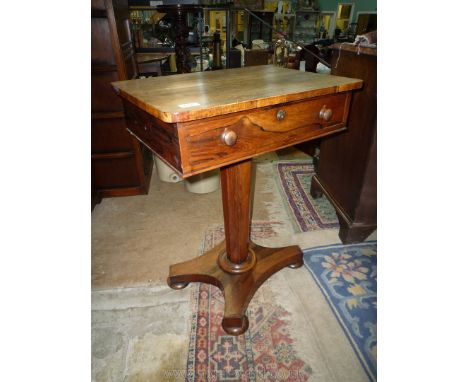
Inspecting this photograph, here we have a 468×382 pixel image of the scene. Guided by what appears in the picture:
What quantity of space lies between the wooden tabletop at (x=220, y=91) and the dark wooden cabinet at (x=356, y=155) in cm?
44

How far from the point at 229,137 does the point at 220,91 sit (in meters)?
0.17

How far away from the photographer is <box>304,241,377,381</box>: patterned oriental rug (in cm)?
110

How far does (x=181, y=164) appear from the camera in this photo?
0.69m

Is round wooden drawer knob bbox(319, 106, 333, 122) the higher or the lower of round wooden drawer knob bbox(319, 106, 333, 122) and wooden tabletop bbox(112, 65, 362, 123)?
the lower

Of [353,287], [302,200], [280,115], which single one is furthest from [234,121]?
[302,200]

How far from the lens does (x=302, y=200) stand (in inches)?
80.7

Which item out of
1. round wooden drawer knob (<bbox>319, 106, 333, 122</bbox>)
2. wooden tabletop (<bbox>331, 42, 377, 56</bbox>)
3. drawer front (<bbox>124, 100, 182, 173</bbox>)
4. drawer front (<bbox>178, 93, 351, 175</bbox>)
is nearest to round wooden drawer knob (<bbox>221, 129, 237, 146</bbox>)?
drawer front (<bbox>178, 93, 351, 175</bbox>)

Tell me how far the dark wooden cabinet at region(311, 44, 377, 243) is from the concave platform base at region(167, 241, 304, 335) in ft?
1.31

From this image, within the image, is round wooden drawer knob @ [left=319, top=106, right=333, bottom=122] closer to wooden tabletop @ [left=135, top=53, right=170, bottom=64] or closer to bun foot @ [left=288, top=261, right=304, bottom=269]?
bun foot @ [left=288, top=261, right=304, bottom=269]

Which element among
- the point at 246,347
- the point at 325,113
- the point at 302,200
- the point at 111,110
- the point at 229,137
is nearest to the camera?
the point at 229,137

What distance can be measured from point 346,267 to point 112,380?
1150 millimetres

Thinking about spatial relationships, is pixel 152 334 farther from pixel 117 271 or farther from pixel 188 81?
pixel 188 81

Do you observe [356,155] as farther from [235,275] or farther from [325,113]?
[235,275]

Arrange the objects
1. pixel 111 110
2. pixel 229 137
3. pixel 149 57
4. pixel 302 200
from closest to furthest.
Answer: pixel 229 137 < pixel 111 110 < pixel 302 200 < pixel 149 57
